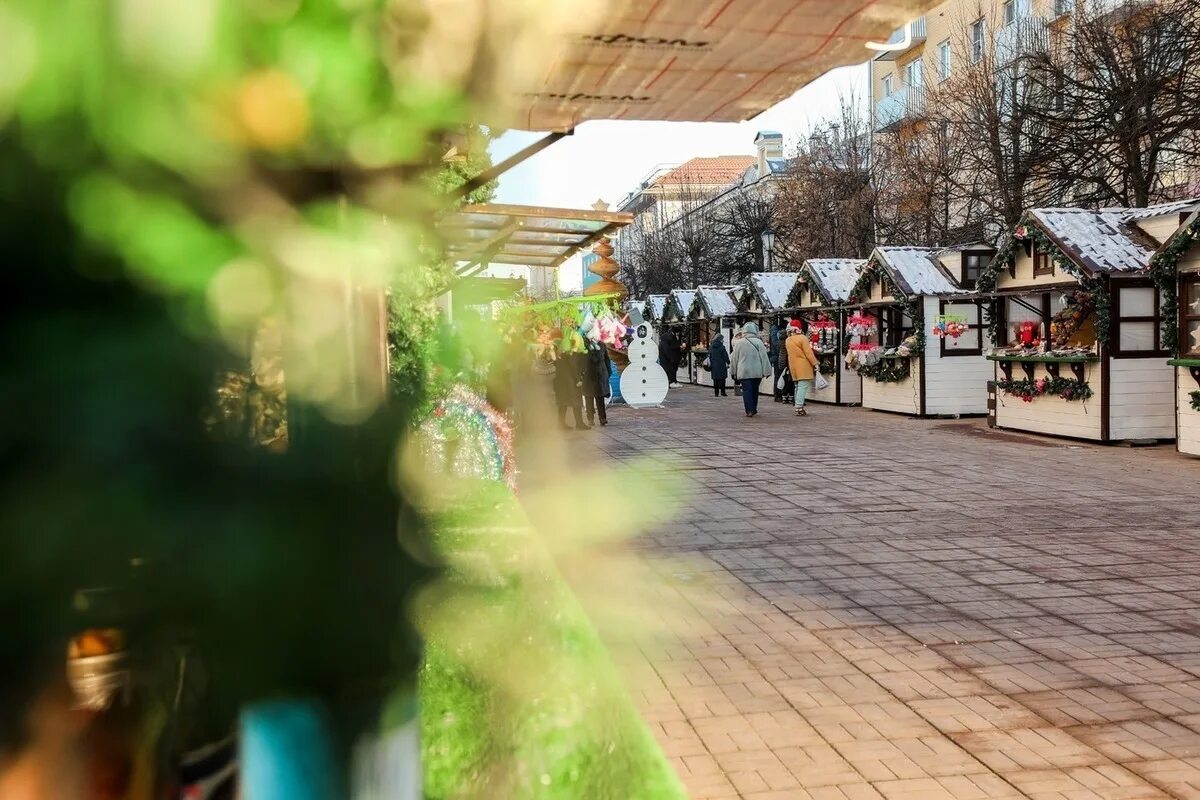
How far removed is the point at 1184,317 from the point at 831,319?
11.7 m

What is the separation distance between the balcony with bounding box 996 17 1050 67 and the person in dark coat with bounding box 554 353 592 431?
10.8 m

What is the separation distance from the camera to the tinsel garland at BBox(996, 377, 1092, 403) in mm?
15254

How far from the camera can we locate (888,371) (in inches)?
847

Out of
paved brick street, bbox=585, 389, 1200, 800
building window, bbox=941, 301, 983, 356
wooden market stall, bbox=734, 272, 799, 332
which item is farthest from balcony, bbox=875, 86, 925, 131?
paved brick street, bbox=585, 389, 1200, 800

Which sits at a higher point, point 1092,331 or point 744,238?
point 744,238

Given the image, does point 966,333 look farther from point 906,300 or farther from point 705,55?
point 705,55

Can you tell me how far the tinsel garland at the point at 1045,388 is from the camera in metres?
15.3

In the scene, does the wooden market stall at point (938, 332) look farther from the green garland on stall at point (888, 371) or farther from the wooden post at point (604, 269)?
the wooden post at point (604, 269)

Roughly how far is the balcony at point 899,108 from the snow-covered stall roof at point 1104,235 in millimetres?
15361

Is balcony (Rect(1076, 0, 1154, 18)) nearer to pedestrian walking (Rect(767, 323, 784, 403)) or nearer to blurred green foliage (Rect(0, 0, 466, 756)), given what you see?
pedestrian walking (Rect(767, 323, 784, 403))

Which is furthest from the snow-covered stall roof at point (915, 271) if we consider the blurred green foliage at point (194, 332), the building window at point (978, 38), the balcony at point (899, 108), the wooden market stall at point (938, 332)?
the blurred green foliage at point (194, 332)

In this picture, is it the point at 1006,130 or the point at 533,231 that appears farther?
the point at 1006,130

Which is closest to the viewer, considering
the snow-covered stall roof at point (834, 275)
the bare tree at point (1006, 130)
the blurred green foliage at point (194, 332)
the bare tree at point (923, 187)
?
the blurred green foliage at point (194, 332)

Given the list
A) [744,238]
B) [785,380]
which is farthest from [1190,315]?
[744,238]
